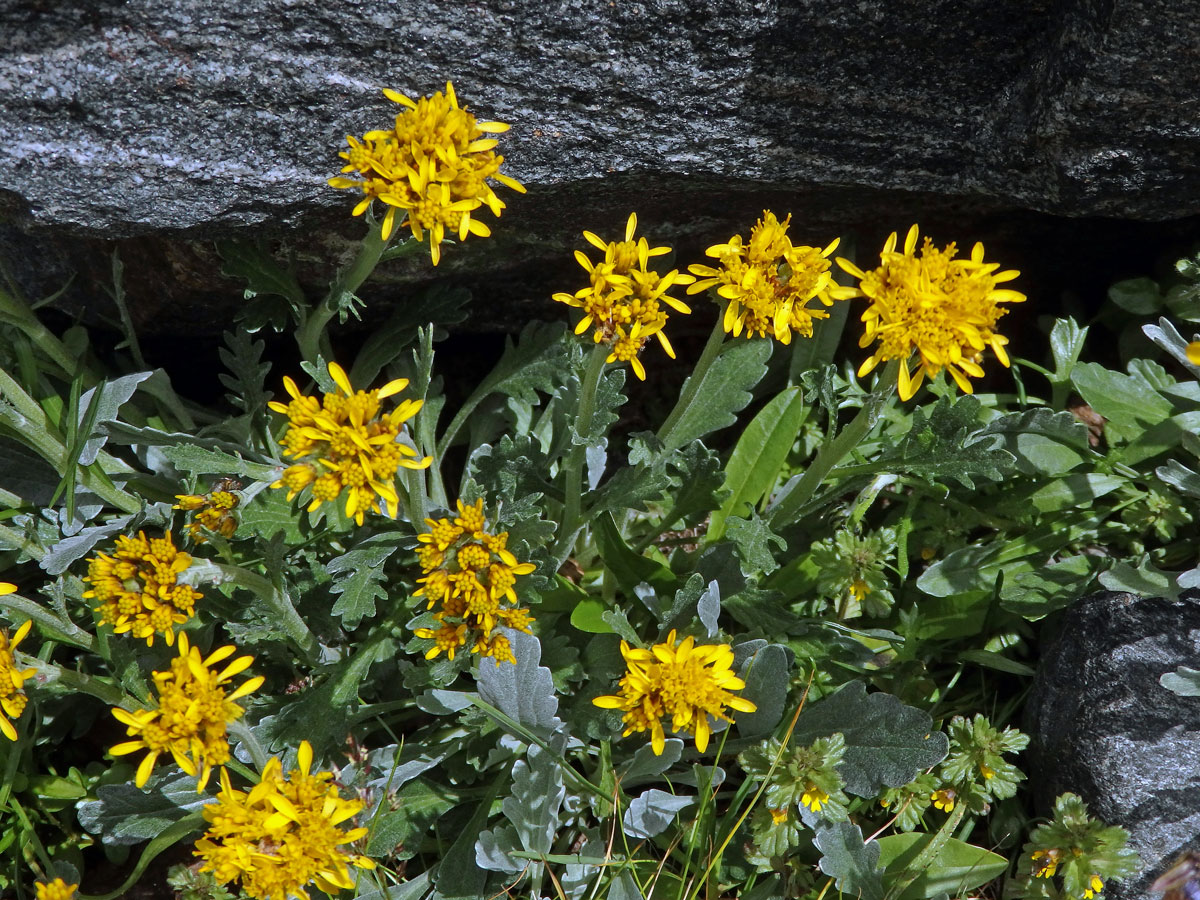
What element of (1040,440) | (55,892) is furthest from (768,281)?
(55,892)

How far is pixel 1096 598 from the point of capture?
10.4 feet

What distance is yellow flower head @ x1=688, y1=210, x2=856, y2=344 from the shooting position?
2549 millimetres

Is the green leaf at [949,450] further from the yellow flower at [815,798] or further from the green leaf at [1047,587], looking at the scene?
the yellow flower at [815,798]

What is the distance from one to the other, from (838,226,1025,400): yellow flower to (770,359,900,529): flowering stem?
8 centimetres

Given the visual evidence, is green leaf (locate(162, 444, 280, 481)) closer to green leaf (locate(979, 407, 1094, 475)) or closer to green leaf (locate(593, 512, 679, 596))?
green leaf (locate(593, 512, 679, 596))

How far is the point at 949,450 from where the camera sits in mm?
2877

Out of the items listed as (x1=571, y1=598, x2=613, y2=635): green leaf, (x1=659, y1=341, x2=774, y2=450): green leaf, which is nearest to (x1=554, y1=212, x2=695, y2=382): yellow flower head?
(x1=659, y1=341, x2=774, y2=450): green leaf

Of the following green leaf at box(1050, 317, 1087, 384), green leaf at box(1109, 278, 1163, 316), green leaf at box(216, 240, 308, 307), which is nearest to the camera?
green leaf at box(216, 240, 308, 307)

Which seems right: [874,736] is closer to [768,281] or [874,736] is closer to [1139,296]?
[768,281]

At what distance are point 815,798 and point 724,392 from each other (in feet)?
4.35

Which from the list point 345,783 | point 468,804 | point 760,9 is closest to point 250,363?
point 345,783

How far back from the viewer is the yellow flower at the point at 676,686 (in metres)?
2.56

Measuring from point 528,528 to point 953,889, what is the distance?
5.70 ft

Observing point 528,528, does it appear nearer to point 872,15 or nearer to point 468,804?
point 468,804
